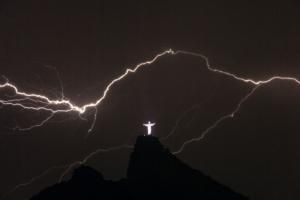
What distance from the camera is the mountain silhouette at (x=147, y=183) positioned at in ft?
19.3

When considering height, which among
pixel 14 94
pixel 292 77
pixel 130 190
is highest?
pixel 292 77

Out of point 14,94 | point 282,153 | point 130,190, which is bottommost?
point 130,190

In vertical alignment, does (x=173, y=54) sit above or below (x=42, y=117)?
above

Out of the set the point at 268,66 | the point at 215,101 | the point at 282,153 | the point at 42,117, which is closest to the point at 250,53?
the point at 268,66

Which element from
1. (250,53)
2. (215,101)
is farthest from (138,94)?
(250,53)

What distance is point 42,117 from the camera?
8.47 metres

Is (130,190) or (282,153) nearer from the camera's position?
(130,190)

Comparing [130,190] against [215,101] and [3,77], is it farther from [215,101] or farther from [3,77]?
[3,77]

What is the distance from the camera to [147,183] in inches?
245

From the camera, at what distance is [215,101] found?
8.55 metres

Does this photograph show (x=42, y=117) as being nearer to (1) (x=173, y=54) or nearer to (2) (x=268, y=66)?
(1) (x=173, y=54)

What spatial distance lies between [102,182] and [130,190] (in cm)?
33

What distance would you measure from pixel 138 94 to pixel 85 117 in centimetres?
88

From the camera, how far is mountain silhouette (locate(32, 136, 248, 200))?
5.88 m
